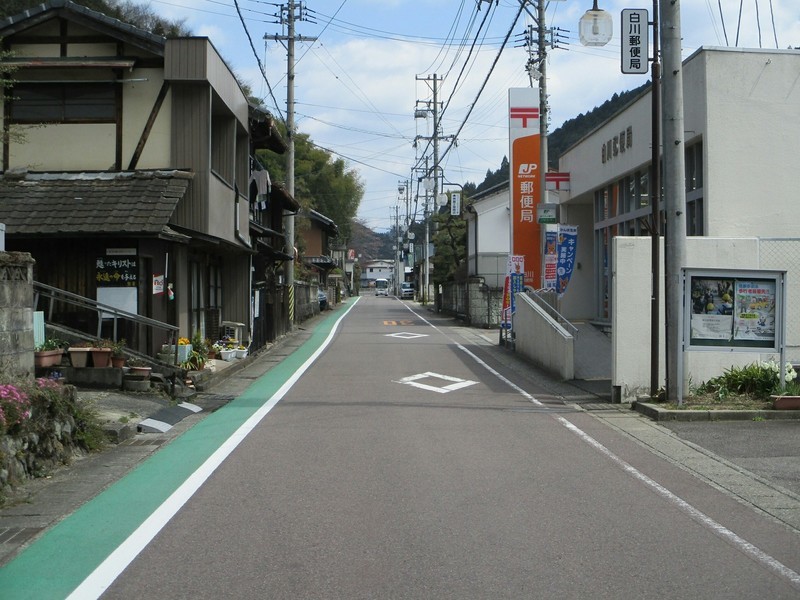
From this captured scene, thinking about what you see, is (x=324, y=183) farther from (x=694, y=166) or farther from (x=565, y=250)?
(x=694, y=166)

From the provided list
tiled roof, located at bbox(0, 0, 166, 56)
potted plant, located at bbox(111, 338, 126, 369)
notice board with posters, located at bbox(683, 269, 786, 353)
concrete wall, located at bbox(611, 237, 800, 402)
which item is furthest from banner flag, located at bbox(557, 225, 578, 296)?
potted plant, located at bbox(111, 338, 126, 369)

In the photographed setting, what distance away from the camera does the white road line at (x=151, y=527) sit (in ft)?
16.9

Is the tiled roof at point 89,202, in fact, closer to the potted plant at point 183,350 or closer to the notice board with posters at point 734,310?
the potted plant at point 183,350

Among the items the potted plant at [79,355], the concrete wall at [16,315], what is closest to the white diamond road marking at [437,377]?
the potted plant at [79,355]

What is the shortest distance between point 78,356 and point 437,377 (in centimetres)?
730

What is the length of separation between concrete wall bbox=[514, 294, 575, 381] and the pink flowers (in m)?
11.3

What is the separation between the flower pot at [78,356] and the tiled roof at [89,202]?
2375 millimetres

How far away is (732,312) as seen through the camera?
41.6ft

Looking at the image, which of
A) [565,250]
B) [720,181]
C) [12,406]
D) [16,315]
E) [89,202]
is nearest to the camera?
[12,406]

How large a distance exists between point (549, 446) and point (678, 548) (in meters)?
3.97

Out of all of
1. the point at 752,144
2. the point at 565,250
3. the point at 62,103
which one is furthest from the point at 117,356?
the point at 565,250

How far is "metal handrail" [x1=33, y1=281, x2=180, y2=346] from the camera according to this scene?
13.9m

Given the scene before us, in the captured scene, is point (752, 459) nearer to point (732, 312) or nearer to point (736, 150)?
point (732, 312)

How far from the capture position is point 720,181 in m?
16.6
